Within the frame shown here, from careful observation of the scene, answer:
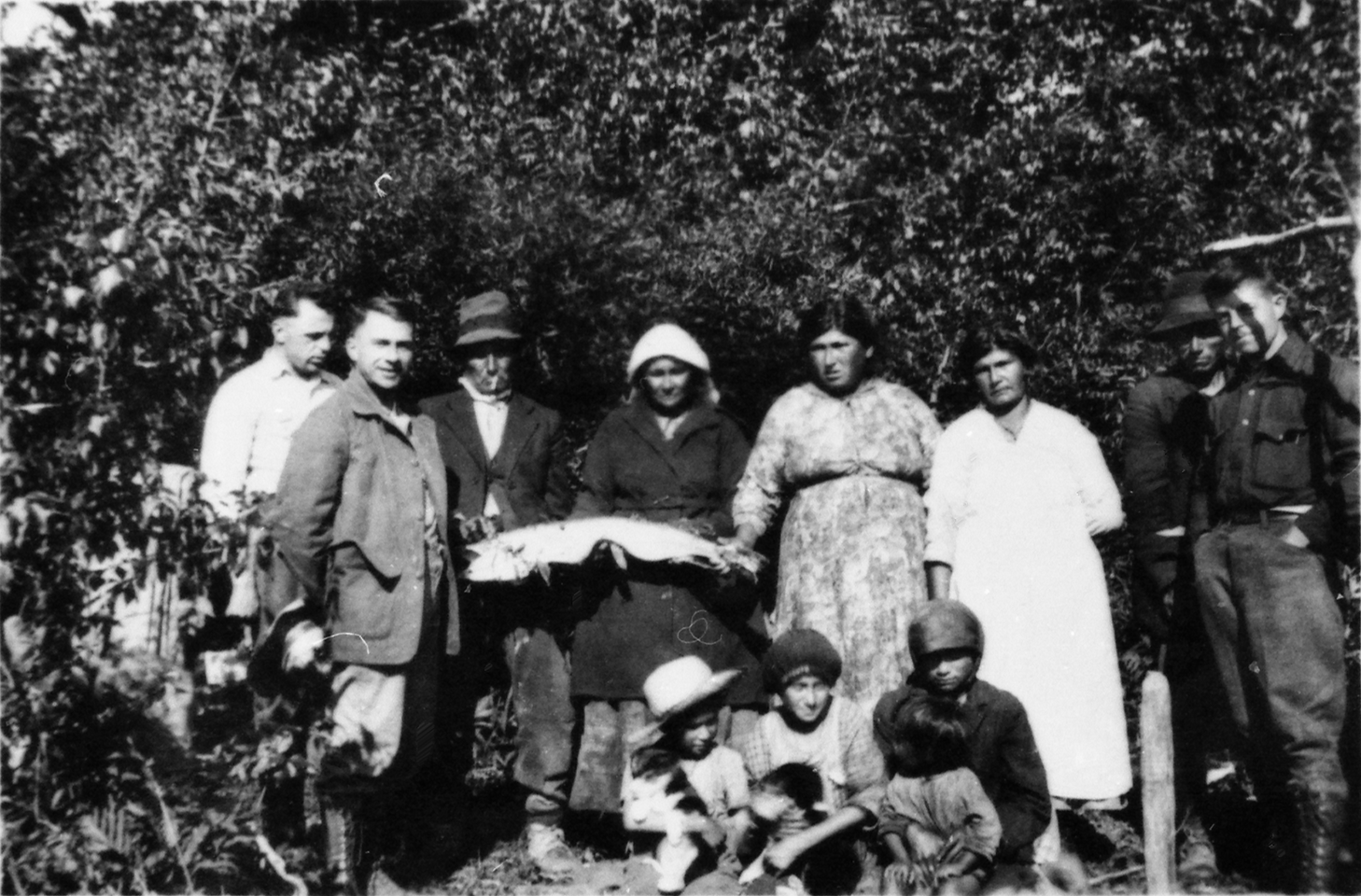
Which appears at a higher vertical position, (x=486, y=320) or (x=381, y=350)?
(x=486, y=320)

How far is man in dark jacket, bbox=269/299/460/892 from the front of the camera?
5004mm

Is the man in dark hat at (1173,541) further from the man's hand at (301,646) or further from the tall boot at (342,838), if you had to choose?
the man's hand at (301,646)

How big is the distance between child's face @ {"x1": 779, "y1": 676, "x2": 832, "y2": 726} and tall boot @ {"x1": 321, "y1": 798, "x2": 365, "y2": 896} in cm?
169

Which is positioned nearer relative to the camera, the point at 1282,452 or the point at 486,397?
the point at 1282,452

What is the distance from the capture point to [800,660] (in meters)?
5.35

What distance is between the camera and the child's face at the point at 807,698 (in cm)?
532

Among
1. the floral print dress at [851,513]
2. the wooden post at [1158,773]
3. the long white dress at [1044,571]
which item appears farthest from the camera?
the floral print dress at [851,513]

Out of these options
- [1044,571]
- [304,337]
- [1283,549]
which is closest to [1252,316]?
[1283,549]

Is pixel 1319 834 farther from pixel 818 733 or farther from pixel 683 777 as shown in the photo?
pixel 683 777

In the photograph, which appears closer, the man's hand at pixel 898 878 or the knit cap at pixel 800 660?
the man's hand at pixel 898 878

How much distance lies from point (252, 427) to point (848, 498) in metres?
2.53

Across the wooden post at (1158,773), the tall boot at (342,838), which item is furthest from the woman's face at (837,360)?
the tall boot at (342,838)

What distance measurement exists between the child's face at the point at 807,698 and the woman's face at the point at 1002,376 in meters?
1.50

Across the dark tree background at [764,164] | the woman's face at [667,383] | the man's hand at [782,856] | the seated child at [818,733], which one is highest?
the dark tree background at [764,164]
